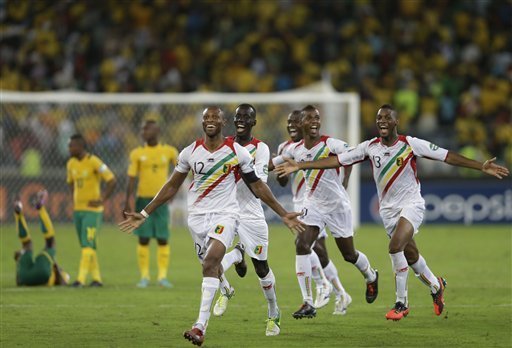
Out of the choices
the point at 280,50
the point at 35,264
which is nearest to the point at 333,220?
the point at 35,264

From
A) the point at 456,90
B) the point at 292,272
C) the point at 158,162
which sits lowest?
the point at 292,272

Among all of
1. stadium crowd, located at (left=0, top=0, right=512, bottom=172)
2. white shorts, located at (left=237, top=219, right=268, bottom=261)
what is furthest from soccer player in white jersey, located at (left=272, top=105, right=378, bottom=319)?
stadium crowd, located at (left=0, top=0, right=512, bottom=172)

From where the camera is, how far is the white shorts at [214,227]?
11.1 metres

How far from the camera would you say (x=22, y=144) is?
25.8m

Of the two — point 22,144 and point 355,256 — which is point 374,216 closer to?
point 22,144

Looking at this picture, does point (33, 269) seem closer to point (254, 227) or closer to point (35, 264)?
point (35, 264)

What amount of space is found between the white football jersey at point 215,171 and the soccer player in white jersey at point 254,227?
487 millimetres

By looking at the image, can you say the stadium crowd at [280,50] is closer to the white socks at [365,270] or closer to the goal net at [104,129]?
the goal net at [104,129]

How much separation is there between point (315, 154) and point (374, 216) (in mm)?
15103

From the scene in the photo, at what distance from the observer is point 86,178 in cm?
1680

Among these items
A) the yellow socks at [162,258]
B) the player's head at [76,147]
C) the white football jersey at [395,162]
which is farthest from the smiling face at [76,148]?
the white football jersey at [395,162]

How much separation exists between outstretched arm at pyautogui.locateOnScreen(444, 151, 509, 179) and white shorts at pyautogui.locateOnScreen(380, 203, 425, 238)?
736 millimetres

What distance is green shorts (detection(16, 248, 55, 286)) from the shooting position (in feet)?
54.5

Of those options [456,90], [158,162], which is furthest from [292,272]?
[456,90]
